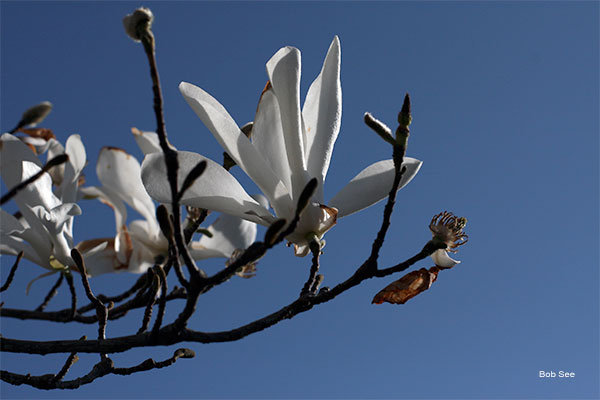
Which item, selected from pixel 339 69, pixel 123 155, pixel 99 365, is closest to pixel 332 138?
pixel 339 69

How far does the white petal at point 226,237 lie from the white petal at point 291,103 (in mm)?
888

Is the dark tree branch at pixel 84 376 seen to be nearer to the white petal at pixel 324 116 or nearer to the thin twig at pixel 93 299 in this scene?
the thin twig at pixel 93 299

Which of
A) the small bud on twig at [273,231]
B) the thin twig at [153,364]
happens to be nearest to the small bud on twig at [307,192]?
the small bud on twig at [273,231]

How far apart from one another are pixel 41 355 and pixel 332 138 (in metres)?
0.73

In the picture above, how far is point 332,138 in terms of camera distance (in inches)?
51.5

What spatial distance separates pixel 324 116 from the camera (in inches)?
51.7

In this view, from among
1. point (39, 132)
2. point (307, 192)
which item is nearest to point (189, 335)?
point (307, 192)

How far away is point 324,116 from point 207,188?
1.10 feet

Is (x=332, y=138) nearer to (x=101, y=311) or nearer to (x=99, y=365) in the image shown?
(x=101, y=311)

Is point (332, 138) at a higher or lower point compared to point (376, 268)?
higher

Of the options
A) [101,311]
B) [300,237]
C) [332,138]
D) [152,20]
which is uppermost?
[332,138]

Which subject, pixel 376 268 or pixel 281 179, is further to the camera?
pixel 281 179

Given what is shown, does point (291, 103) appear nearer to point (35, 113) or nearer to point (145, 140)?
point (35, 113)

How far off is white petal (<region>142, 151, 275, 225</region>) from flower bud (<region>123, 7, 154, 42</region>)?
0.89 feet
